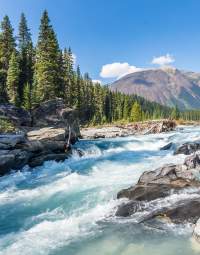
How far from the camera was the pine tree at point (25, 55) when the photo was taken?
6413 centimetres

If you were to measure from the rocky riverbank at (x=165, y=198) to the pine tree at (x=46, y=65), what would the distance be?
121 feet

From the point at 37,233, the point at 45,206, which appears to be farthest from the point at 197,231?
the point at 45,206

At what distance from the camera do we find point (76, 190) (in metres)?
21.7

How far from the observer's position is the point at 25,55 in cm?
6738

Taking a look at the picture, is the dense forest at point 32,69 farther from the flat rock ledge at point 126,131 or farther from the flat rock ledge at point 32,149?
the flat rock ledge at point 32,149

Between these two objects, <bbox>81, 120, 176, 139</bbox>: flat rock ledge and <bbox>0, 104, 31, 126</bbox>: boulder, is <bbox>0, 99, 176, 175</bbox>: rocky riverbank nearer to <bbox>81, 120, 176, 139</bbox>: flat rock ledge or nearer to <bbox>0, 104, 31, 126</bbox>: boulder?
<bbox>0, 104, 31, 126</bbox>: boulder

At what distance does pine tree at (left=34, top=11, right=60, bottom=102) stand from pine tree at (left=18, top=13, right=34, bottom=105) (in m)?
5.38

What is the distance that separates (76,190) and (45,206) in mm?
3540

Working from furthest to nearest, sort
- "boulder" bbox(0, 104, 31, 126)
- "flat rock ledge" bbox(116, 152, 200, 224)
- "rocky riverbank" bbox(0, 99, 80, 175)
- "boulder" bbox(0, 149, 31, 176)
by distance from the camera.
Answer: "boulder" bbox(0, 104, 31, 126)
"rocky riverbank" bbox(0, 99, 80, 175)
"boulder" bbox(0, 149, 31, 176)
"flat rock ledge" bbox(116, 152, 200, 224)

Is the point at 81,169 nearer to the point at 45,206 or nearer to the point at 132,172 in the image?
the point at 132,172

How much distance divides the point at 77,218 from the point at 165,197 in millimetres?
4970

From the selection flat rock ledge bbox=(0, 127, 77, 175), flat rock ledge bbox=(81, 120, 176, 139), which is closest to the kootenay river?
flat rock ledge bbox=(0, 127, 77, 175)

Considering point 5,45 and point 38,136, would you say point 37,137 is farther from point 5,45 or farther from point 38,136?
point 5,45

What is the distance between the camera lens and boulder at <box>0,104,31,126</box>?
4350 cm
